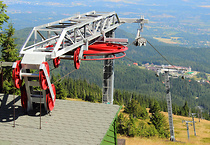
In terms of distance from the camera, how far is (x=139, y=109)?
321ft

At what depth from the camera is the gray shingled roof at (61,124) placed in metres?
16.3

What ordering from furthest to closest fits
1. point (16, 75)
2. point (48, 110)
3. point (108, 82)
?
point (108, 82) → point (48, 110) → point (16, 75)

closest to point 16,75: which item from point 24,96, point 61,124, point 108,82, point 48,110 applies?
point 24,96

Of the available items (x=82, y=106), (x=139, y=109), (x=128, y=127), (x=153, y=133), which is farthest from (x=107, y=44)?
(x=139, y=109)

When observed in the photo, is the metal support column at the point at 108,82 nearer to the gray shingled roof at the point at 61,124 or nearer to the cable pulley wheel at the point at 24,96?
the gray shingled roof at the point at 61,124

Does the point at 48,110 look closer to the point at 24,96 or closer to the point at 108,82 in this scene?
the point at 24,96

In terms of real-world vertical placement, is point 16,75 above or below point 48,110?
above

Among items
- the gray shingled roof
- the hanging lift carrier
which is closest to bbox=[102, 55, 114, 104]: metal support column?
the hanging lift carrier

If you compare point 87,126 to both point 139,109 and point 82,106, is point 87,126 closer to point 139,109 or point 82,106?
point 82,106

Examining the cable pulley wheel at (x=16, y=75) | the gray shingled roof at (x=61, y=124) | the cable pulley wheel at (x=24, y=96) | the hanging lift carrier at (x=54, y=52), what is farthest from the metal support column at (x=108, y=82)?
the cable pulley wheel at (x=16, y=75)

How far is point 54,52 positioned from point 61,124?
196 inches

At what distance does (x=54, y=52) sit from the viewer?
1573 cm

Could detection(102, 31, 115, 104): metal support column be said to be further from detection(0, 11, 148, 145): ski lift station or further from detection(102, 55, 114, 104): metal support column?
detection(0, 11, 148, 145): ski lift station

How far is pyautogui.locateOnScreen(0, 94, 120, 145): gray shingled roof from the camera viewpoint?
1628cm
